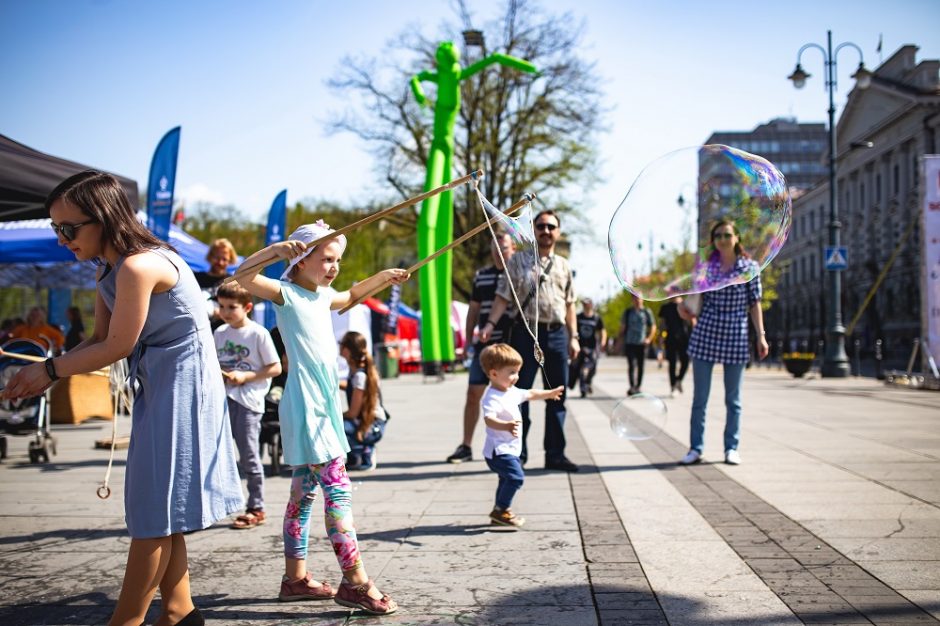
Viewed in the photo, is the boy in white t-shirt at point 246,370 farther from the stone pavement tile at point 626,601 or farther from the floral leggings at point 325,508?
the stone pavement tile at point 626,601

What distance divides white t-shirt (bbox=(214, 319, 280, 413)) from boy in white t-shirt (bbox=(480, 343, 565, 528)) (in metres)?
1.38

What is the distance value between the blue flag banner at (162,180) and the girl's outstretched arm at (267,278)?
7197 millimetres

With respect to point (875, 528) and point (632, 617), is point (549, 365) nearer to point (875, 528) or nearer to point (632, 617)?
point (875, 528)

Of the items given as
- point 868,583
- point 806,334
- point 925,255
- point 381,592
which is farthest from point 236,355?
point 806,334

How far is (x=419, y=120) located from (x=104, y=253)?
30502 mm

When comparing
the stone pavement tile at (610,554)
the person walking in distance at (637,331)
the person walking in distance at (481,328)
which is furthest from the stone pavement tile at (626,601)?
the person walking in distance at (637,331)

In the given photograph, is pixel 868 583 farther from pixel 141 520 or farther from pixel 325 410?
pixel 141 520

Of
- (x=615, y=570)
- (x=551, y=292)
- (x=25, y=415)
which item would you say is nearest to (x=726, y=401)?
(x=551, y=292)

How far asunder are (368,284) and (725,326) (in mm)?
4233

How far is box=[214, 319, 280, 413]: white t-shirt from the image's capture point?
5.32 m

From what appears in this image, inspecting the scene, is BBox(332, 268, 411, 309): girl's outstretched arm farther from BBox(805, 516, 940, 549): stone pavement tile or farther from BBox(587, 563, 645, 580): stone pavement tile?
BBox(805, 516, 940, 549): stone pavement tile

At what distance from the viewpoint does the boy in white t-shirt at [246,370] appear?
526 centimetres

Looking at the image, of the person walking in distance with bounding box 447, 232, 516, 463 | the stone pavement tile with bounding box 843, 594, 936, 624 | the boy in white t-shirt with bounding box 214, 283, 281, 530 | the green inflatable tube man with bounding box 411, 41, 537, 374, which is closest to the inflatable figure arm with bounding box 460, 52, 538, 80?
the green inflatable tube man with bounding box 411, 41, 537, 374

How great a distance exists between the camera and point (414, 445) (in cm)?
907
